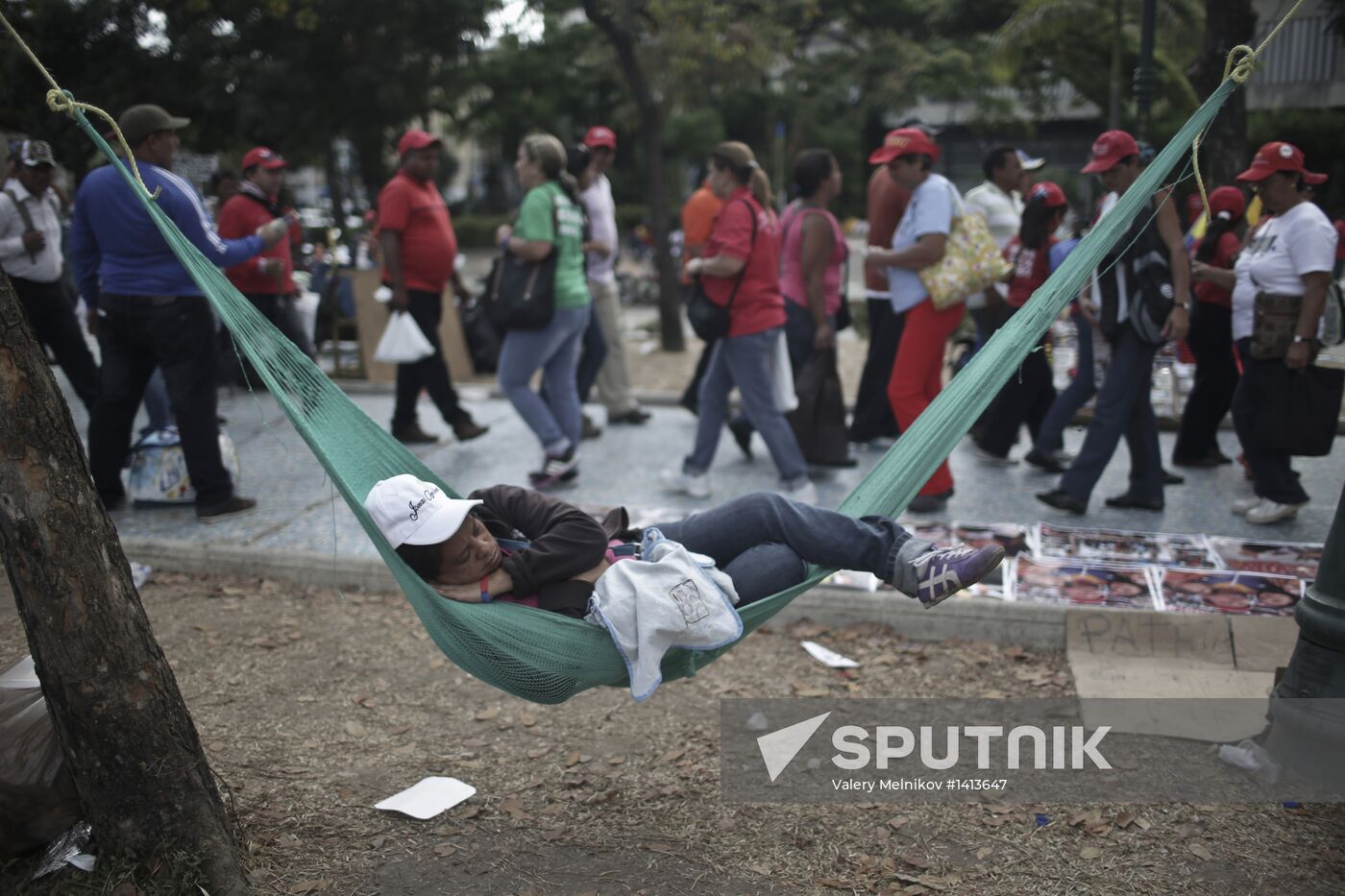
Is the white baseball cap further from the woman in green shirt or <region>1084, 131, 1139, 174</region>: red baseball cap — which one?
<region>1084, 131, 1139, 174</region>: red baseball cap

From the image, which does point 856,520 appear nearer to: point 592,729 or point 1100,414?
point 592,729

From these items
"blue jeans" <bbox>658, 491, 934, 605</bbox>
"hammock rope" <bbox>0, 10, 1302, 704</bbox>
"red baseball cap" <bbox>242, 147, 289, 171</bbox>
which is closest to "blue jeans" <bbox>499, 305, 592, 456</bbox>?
"red baseball cap" <bbox>242, 147, 289, 171</bbox>

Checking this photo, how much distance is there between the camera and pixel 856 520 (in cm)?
311

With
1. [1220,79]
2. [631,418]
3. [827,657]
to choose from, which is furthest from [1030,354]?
[631,418]

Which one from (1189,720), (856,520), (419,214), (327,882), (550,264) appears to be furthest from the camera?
(419,214)

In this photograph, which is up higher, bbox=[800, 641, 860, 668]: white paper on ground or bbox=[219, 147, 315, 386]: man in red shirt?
bbox=[219, 147, 315, 386]: man in red shirt

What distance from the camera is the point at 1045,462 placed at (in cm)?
596

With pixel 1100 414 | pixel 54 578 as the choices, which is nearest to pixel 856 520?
pixel 54 578

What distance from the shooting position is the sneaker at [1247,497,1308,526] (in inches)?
194

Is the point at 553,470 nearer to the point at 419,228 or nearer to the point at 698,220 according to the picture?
the point at 419,228

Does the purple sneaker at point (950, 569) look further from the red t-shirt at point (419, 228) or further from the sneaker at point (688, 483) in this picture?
the red t-shirt at point (419, 228)

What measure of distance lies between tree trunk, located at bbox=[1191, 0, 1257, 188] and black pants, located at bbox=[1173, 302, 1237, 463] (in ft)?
5.10

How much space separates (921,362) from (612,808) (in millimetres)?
2809

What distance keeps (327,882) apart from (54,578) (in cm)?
94
